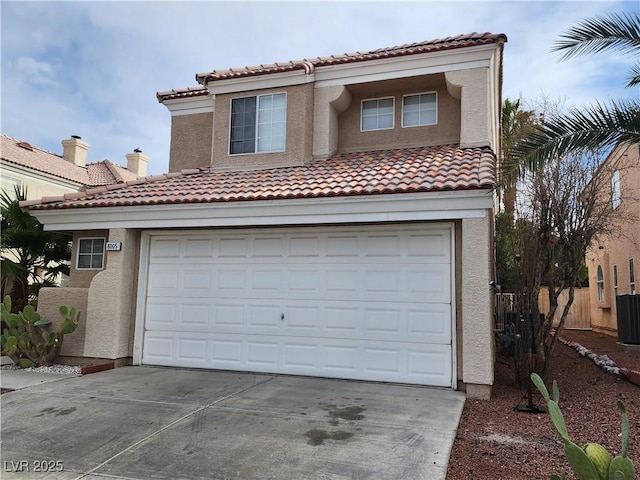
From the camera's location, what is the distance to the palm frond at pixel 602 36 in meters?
7.05

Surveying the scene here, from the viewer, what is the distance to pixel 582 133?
275 inches

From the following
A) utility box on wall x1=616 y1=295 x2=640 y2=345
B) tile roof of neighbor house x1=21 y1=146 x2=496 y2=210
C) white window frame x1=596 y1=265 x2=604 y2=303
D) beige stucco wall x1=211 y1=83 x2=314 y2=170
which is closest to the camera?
tile roof of neighbor house x1=21 y1=146 x2=496 y2=210

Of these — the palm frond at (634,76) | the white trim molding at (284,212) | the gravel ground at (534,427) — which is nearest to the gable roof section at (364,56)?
the palm frond at (634,76)

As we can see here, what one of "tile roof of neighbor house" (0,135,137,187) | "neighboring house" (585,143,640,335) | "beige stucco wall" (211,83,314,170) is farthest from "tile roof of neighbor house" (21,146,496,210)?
"tile roof of neighbor house" (0,135,137,187)

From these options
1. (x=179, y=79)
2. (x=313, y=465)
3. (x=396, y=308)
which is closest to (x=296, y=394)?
(x=396, y=308)

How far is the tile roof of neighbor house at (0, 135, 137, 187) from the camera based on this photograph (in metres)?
20.5

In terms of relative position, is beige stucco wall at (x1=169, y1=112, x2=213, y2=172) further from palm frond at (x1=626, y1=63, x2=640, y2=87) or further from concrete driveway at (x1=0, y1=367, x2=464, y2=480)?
palm frond at (x1=626, y1=63, x2=640, y2=87)

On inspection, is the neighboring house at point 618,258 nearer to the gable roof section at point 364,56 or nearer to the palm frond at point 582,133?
the gable roof section at point 364,56

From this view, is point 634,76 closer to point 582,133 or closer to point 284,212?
point 582,133

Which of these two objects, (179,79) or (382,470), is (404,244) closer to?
(382,470)

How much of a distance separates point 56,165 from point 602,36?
75.5ft

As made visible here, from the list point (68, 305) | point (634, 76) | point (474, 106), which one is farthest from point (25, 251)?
point (634, 76)

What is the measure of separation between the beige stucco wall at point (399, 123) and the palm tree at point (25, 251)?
24.0 feet

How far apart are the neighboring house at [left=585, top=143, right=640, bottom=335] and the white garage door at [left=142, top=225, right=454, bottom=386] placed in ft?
21.7
